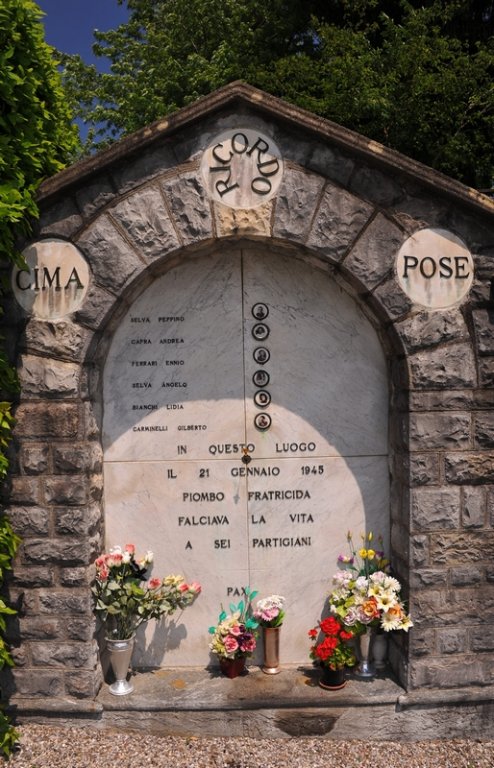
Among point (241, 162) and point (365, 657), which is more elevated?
point (241, 162)

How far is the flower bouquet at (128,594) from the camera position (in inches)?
142

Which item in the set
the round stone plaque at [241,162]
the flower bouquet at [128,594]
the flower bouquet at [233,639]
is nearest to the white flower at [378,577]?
the flower bouquet at [233,639]

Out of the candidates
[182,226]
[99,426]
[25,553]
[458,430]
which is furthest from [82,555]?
[458,430]

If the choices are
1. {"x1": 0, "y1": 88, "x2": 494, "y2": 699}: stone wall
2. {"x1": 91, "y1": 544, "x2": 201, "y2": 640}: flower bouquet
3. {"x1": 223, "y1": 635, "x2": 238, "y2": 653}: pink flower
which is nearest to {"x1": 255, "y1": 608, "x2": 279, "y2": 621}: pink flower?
{"x1": 223, "y1": 635, "x2": 238, "y2": 653}: pink flower

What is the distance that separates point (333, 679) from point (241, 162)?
3.03 meters

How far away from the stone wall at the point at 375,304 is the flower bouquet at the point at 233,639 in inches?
28.9

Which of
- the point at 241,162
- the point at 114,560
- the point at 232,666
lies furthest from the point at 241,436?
the point at 241,162

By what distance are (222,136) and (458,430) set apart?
2155mm

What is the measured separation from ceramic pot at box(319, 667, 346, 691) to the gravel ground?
11.3 inches

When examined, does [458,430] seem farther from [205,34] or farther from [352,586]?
[205,34]

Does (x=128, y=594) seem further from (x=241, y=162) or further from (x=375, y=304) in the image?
(x=241, y=162)

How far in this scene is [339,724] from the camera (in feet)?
11.7

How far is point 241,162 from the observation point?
354 centimetres

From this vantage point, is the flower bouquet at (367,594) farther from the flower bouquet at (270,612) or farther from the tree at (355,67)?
the tree at (355,67)
